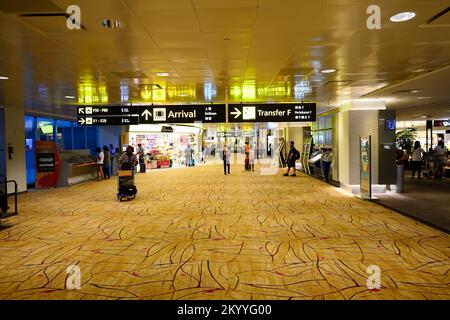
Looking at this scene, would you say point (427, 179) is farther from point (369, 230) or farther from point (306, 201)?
point (369, 230)

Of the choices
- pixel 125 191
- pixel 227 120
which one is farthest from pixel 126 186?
pixel 227 120

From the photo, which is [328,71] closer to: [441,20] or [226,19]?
[441,20]

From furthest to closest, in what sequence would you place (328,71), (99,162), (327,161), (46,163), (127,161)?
(99,162) → (327,161) → (46,163) → (127,161) → (328,71)

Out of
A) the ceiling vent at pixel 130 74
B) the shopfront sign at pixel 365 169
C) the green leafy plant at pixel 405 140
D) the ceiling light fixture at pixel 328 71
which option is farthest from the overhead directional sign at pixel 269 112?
the green leafy plant at pixel 405 140

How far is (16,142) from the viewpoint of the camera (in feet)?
39.9

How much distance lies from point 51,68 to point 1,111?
6541 millimetres

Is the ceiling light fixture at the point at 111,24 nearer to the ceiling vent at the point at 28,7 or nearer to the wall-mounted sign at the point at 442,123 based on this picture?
the ceiling vent at the point at 28,7

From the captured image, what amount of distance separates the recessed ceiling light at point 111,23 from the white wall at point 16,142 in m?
9.34

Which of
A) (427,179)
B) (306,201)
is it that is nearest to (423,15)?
(306,201)

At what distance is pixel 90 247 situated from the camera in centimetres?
559

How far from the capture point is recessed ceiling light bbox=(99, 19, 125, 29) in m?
4.06

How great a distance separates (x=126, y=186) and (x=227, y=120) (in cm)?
350

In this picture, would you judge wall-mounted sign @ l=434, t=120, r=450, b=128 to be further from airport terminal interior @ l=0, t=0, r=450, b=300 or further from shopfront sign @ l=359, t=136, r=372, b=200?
shopfront sign @ l=359, t=136, r=372, b=200

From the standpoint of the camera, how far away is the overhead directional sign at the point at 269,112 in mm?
9695
